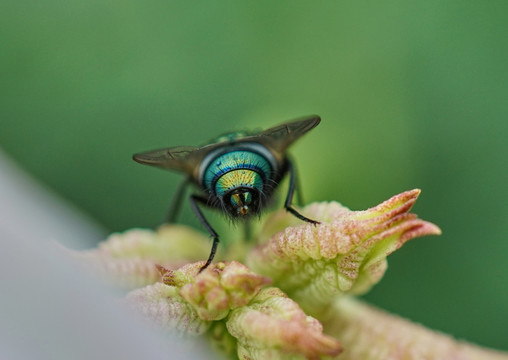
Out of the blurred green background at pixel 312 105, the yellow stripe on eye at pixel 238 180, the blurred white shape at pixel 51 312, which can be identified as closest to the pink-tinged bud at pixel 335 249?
the yellow stripe on eye at pixel 238 180

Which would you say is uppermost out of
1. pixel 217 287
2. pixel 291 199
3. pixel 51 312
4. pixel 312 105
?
pixel 312 105

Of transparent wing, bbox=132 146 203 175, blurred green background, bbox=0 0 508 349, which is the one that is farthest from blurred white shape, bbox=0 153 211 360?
blurred green background, bbox=0 0 508 349

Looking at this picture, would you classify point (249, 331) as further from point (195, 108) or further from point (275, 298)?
point (195, 108)

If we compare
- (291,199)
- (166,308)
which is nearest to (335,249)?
(166,308)

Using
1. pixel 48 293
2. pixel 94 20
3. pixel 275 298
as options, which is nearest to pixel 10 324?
pixel 48 293

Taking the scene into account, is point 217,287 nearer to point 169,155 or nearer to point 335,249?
point 335,249

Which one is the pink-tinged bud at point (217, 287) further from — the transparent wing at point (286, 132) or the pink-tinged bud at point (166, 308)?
the transparent wing at point (286, 132)
